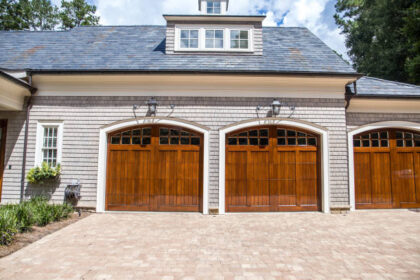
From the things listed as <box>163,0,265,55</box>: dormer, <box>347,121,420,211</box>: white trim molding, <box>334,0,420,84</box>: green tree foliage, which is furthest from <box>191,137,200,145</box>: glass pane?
<box>334,0,420,84</box>: green tree foliage

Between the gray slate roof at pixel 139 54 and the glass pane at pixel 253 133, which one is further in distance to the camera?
the gray slate roof at pixel 139 54

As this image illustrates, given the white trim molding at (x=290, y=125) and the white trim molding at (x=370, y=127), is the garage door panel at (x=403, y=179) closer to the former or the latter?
the white trim molding at (x=370, y=127)

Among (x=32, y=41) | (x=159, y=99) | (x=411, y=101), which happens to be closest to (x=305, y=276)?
(x=159, y=99)

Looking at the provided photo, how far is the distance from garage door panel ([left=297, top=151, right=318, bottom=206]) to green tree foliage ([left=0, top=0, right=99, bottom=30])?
22.7m

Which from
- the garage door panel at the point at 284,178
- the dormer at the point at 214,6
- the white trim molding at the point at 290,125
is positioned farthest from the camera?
the dormer at the point at 214,6

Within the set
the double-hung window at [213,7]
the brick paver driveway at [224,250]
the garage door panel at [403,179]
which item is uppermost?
the double-hung window at [213,7]

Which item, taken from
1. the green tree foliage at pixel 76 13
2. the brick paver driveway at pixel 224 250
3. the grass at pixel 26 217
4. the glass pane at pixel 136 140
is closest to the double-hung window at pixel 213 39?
the glass pane at pixel 136 140

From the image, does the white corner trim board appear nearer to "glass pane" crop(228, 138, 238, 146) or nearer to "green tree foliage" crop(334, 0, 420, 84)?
"glass pane" crop(228, 138, 238, 146)

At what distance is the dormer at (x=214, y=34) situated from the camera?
25.8 ft

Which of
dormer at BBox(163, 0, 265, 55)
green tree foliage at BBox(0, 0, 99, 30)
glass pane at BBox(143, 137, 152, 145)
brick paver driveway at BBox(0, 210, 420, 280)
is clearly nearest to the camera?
brick paver driveway at BBox(0, 210, 420, 280)

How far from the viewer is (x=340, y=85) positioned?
705cm

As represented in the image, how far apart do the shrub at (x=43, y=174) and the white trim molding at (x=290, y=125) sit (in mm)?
4803

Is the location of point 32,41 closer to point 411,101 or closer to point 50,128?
point 50,128

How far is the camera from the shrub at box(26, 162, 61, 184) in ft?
21.7
